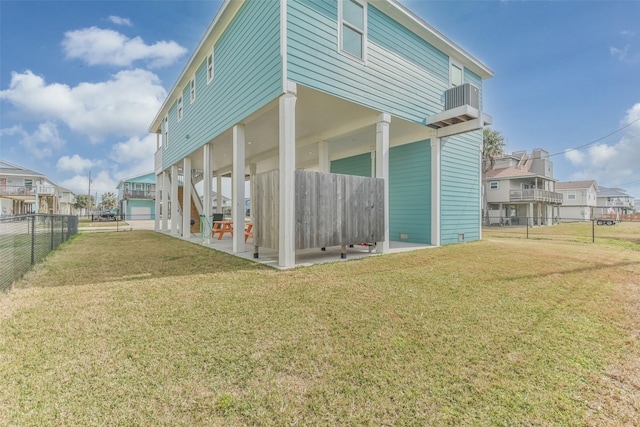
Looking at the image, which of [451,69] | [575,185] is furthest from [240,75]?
[575,185]

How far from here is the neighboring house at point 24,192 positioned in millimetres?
25688

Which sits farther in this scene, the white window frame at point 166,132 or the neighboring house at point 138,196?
the neighboring house at point 138,196

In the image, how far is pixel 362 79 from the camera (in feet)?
21.0

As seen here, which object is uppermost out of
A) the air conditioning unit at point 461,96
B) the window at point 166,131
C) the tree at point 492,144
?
the tree at point 492,144

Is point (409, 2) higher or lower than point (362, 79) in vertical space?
higher

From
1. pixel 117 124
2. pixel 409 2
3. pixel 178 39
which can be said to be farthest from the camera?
pixel 117 124

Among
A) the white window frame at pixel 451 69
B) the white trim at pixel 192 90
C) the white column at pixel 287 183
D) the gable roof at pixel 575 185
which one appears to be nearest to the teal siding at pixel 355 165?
the white window frame at pixel 451 69

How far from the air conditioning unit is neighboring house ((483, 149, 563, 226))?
21303mm

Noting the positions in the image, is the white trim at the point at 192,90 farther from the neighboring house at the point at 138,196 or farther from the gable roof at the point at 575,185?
the gable roof at the point at 575,185

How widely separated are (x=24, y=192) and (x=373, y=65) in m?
36.6

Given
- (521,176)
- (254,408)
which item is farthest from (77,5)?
(521,176)

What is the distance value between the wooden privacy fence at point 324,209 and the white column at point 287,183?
15cm

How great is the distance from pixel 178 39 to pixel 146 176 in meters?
32.9

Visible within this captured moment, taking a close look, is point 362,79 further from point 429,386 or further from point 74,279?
point 74,279
